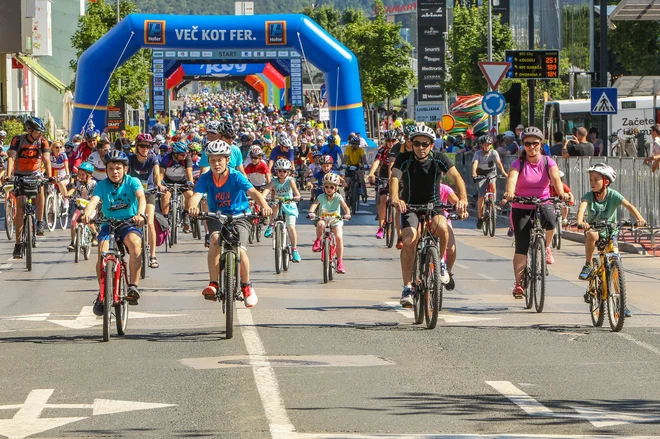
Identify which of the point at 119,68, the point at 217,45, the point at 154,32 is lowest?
the point at 217,45

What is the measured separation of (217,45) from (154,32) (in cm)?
187

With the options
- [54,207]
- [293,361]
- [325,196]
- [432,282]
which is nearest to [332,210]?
[325,196]

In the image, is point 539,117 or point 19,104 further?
point 19,104

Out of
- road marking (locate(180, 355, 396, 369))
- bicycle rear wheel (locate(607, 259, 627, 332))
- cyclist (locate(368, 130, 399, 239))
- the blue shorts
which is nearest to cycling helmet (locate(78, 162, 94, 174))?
cyclist (locate(368, 130, 399, 239))

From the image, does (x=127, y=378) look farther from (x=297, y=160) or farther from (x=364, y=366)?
(x=297, y=160)

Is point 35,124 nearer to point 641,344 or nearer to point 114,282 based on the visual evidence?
point 114,282

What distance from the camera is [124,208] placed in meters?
12.6

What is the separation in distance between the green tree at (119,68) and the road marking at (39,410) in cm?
6098

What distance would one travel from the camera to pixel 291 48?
1596 inches

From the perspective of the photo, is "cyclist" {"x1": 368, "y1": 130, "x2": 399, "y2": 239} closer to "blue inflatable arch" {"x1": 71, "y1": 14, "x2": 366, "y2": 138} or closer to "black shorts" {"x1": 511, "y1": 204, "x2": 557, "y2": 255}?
"black shorts" {"x1": 511, "y1": 204, "x2": 557, "y2": 255}

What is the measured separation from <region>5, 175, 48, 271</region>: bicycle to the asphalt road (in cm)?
166

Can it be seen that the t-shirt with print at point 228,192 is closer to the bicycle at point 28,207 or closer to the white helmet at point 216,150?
the white helmet at point 216,150

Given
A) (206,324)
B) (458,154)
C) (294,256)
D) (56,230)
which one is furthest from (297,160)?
(206,324)

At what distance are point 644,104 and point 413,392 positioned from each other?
3719cm
